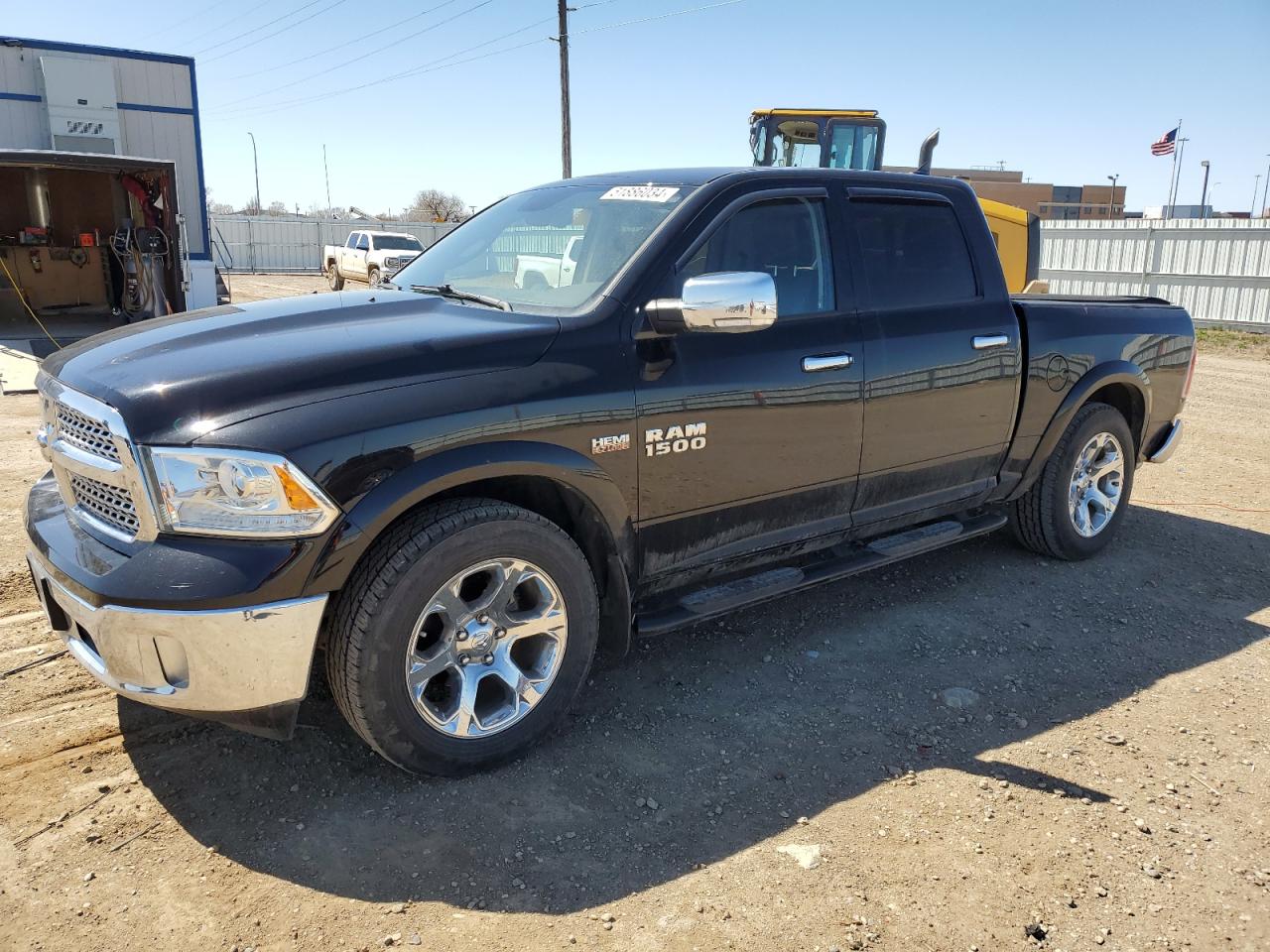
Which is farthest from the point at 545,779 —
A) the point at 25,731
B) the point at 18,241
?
the point at 18,241

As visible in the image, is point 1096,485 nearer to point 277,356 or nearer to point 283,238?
point 277,356

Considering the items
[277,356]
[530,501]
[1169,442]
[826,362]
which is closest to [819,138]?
[1169,442]

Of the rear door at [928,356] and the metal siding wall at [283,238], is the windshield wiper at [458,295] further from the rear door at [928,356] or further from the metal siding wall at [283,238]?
the metal siding wall at [283,238]

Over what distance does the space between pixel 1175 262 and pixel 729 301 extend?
20.2 metres

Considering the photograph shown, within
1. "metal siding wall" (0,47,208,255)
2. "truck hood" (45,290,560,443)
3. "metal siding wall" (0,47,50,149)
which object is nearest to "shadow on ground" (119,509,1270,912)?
"truck hood" (45,290,560,443)

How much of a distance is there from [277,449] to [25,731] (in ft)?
5.53

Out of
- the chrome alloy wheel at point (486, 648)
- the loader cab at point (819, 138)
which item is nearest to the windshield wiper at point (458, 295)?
the chrome alloy wheel at point (486, 648)

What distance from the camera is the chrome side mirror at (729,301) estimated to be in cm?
302

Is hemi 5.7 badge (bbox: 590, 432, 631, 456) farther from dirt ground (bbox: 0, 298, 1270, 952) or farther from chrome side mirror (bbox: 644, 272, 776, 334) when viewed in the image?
dirt ground (bbox: 0, 298, 1270, 952)

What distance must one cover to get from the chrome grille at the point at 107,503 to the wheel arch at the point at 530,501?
60 cm

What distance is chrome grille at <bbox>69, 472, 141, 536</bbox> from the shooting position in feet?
8.91

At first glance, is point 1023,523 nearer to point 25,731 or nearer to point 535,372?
point 535,372

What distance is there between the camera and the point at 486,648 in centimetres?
304

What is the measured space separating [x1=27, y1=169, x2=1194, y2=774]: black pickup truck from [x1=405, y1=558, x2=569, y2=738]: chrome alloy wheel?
1cm
